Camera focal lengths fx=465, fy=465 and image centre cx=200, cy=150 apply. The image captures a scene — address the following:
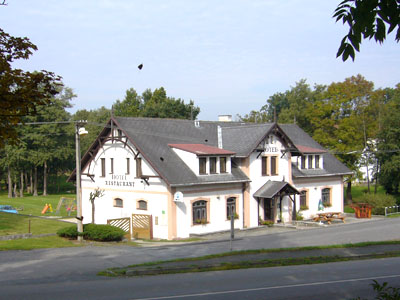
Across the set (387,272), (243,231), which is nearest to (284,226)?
(243,231)

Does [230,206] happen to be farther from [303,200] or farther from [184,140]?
[303,200]

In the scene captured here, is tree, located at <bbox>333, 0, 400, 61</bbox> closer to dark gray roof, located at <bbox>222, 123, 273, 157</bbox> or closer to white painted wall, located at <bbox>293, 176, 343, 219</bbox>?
dark gray roof, located at <bbox>222, 123, 273, 157</bbox>

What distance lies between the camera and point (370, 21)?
5.94 meters

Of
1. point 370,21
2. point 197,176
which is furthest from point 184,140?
point 370,21

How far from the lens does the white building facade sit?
28547 millimetres

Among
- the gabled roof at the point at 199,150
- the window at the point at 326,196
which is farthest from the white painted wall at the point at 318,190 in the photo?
the gabled roof at the point at 199,150

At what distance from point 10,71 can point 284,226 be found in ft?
83.9

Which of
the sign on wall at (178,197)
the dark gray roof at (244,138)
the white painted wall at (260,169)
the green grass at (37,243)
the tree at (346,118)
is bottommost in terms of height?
the green grass at (37,243)

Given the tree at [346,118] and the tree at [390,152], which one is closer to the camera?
the tree at [390,152]

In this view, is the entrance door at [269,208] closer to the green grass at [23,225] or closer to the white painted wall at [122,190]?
the white painted wall at [122,190]

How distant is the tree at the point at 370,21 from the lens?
5.94 meters

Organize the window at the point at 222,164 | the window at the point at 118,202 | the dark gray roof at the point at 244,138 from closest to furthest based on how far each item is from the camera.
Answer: the window at the point at 222,164 < the window at the point at 118,202 < the dark gray roof at the point at 244,138

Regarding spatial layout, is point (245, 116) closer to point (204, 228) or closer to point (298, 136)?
point (298, 136)

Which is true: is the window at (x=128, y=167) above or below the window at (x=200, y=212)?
above
